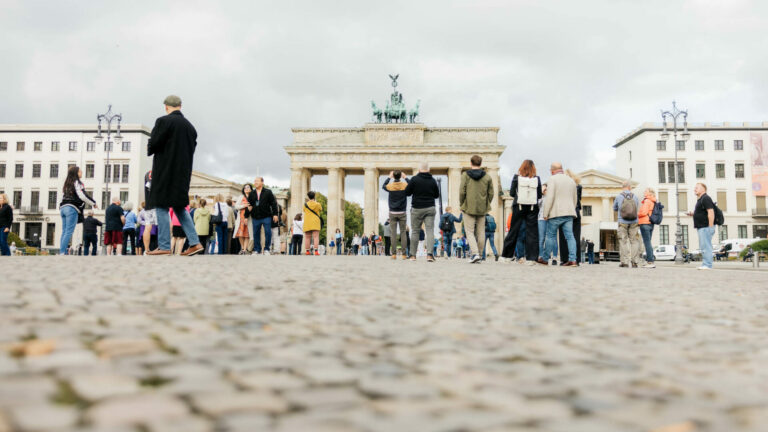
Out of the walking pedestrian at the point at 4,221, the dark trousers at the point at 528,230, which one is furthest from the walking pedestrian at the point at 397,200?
the walking pedestrian at the point at 4,221

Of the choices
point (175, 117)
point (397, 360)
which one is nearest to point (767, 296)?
point (397, 360)

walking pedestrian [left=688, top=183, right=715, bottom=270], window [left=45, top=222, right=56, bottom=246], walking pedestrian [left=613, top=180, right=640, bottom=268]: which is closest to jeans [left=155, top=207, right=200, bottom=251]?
walking pedestrian [left=613, top=180, right=640, bottom=268]

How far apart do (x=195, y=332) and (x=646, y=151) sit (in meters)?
74.7

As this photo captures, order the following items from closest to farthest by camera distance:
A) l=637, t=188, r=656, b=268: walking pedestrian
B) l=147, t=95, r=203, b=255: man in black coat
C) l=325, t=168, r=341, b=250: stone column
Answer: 1. l=147, t=95, r=203, b=255: man in black coat
2. l=637, t=188, r=656, b=268: walking pedestrian
3. l=325, t=168, r=341, b=250: stone column

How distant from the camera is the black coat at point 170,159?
29.7 ft

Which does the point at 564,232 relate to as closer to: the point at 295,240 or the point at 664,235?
the point at 295,240

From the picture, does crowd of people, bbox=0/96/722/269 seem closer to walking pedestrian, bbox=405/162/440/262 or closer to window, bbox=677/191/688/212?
walking pedestrian, bbox=405/162/440/262

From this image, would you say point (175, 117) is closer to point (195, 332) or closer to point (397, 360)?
point (195, 332)

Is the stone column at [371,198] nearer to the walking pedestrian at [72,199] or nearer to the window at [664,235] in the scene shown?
the window at [664,235]

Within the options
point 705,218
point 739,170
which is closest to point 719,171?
point 739,170

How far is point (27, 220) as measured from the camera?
68188 mm

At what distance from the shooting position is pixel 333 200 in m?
53.4

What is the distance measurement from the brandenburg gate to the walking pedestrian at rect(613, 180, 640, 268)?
3946cm

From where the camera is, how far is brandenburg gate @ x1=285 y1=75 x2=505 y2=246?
52.7 m
